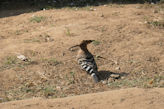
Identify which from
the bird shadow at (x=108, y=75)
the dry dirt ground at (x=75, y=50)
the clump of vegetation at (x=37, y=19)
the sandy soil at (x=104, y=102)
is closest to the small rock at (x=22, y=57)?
the dry dirt ground at (x=75, y=50)

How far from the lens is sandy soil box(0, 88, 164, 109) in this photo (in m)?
5.29

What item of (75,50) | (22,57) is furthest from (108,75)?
(22,57)

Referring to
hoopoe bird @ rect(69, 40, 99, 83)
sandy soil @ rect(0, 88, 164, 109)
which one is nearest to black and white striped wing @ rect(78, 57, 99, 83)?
hoopoe bird @ rect(69, 40, 99, 83)

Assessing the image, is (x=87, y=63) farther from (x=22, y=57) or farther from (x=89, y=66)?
(x=22, y=57)

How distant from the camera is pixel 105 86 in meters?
6.59

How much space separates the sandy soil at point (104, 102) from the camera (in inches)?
208

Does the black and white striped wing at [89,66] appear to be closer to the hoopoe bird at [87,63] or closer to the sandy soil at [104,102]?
the hoopoe bird at [87,63]

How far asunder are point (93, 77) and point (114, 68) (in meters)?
0.73

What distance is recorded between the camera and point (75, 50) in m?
8.03

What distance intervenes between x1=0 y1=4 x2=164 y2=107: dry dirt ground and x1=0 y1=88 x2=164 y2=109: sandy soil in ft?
2.15

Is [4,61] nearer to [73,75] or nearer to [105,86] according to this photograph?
[73,75]

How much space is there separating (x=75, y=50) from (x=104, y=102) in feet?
9.19

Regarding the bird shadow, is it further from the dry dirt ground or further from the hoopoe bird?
the hoopoe bird

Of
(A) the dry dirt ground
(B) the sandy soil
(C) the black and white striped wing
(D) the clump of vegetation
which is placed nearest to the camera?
(B) the sandy soil
